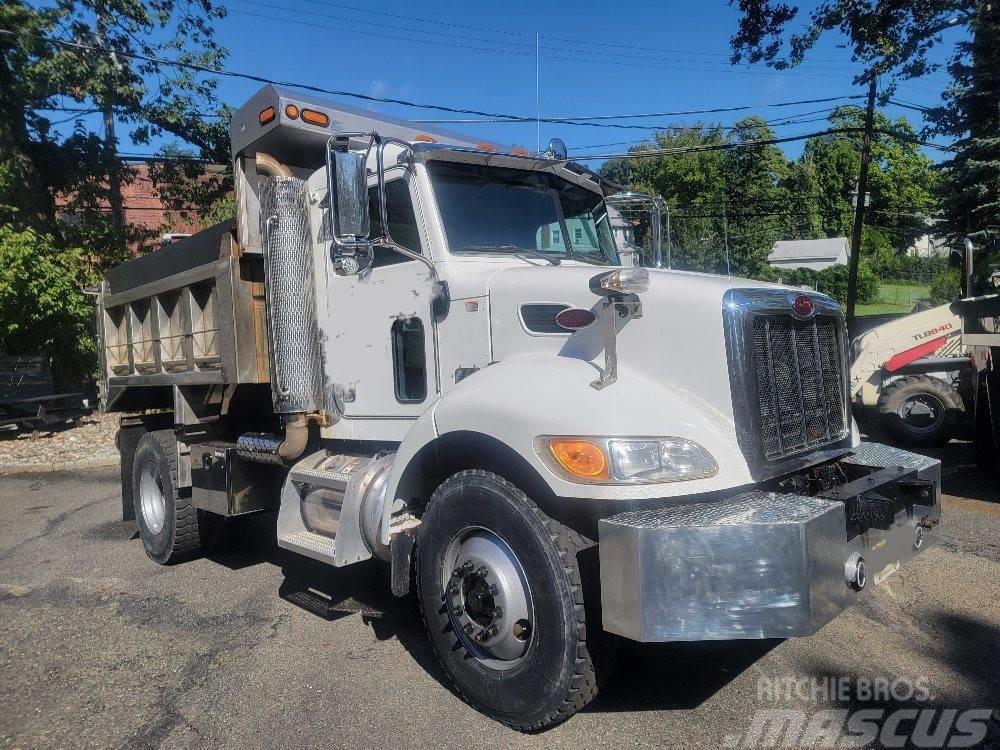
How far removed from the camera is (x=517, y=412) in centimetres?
317

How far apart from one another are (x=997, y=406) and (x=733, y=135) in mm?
11740

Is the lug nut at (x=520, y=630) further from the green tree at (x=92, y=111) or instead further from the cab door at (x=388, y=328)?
the green tree at (x=92, y=111)

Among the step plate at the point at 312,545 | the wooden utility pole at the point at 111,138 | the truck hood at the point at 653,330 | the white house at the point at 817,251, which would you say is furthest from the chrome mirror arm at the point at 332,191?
the white house at the point at 817,251

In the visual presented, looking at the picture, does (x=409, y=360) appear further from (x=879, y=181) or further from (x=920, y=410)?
(x=879, y=181)

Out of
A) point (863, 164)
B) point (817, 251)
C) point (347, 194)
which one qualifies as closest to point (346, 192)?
point (347, 194)

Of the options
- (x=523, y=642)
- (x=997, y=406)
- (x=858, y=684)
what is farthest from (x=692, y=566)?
(x=997, y=406)

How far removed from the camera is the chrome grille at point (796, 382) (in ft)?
10.7

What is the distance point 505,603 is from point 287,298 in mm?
2426

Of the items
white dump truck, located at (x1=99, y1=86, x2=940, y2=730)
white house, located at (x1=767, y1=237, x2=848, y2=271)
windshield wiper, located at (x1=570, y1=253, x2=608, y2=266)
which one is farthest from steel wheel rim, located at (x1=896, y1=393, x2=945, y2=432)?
white house, located at (x1=767, y1=237, x2=848, y2=271)

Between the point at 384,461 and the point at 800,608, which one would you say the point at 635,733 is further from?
the point at 384,461

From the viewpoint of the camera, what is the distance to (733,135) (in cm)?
1725

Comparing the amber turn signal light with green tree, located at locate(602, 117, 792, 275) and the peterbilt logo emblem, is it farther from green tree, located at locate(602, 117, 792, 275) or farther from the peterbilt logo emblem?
green tree, located at locate(602, 117, 792, 275)

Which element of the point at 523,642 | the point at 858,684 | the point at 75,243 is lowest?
the point at 858,684

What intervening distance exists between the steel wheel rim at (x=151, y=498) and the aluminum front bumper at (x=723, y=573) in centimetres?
460
